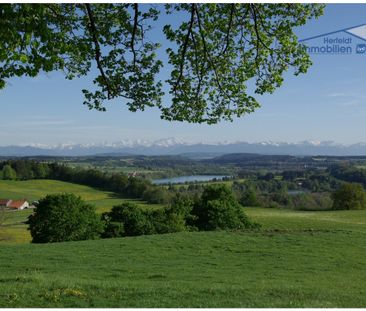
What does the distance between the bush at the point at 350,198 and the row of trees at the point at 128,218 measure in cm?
4325

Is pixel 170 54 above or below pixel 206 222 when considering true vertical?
above

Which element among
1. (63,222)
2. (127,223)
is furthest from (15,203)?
(127,223)

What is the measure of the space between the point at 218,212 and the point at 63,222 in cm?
1676

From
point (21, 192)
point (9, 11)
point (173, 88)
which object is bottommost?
point (21, 192)

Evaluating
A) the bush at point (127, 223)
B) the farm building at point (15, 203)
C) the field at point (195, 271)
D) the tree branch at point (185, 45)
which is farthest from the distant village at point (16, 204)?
the tree branch at point (185, 45)

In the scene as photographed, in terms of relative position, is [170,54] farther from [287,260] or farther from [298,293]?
[287,260]

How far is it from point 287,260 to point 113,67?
18.4m

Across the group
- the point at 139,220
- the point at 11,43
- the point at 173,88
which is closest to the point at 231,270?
the point at 173,88

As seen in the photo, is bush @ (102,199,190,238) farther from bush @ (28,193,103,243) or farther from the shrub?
the shrub

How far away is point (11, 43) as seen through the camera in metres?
8.49

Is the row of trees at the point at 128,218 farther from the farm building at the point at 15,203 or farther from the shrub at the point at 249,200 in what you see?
the farm building at the point at 15,203

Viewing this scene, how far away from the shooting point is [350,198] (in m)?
87.6

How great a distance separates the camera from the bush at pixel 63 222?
43375 millimetres

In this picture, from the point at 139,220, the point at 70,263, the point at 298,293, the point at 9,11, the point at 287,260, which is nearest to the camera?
the point at 9,11
